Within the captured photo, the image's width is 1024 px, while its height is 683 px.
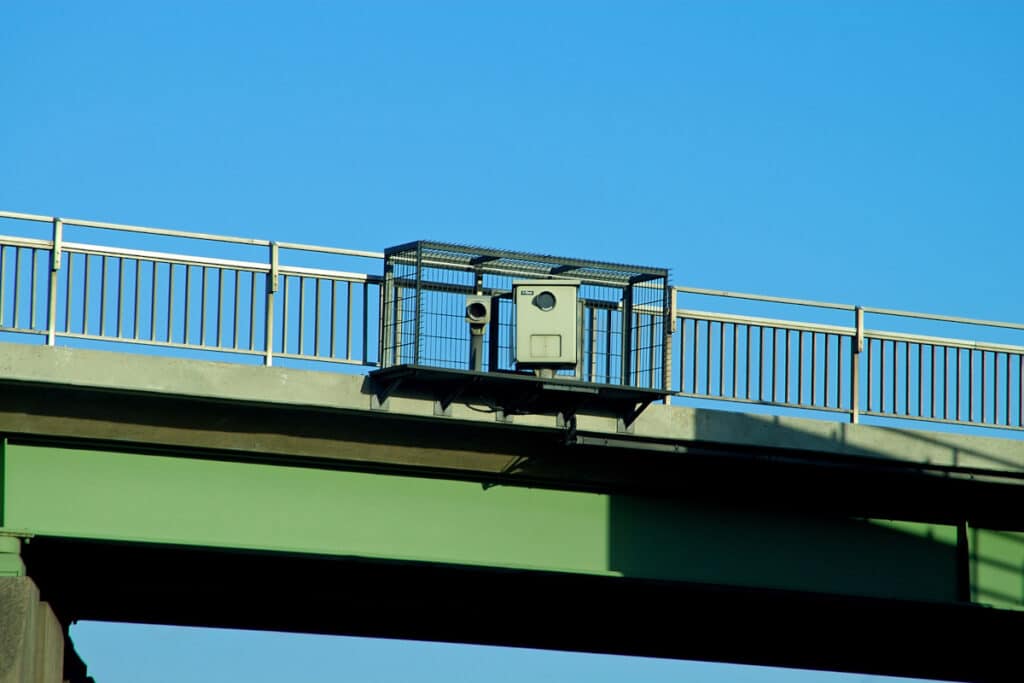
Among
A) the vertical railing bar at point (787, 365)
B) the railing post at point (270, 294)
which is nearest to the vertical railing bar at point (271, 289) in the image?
the railing post at point (270, 294)

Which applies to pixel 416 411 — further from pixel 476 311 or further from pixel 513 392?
pixel 476 311

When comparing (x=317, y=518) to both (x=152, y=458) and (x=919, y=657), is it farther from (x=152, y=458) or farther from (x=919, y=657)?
(x=919, y=657)

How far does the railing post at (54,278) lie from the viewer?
2128cm

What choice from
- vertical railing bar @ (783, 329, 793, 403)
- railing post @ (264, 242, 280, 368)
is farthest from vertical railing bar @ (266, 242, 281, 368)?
vertical railing bar @ (783, 329, 793, 403)

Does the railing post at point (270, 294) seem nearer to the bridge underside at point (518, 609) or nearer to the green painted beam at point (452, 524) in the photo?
the green painted beam at point (452, 524)

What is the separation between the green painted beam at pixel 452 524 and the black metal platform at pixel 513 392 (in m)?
1.13

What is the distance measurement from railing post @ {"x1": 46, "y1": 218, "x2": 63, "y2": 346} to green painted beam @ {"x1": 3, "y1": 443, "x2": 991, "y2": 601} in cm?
120

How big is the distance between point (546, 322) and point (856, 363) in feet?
14.7

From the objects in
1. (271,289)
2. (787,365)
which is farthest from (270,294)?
(787,365)

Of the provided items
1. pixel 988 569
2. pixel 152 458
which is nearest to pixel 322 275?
pixel 152 458

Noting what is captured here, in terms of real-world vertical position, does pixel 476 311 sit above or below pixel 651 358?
above

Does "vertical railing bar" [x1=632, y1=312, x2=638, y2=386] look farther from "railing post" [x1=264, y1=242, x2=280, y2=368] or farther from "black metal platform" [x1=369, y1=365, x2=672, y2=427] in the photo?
"railing post" [x1=264, y1=242, x2=280, y2=368]

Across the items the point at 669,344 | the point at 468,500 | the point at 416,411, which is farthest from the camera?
the point at 669,344

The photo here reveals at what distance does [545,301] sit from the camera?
22.7m
